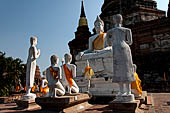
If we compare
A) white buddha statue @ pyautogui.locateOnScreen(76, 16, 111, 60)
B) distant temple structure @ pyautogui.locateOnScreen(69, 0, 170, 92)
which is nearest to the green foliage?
white buddha statue @ pyautogui.locateOnScreen(76, 16, 111, 60)

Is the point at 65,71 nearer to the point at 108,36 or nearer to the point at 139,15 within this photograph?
the point at 108,36

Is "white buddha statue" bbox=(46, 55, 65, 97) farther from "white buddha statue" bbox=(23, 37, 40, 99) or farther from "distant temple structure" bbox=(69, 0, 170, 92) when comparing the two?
"distant temple structure" bbox=(69, 0, 170, 92)

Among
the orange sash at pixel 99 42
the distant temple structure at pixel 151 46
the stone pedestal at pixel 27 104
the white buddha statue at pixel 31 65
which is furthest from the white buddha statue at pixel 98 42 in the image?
the distant temple structure at pixel 151 46

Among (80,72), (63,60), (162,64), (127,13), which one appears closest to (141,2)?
(127,13)

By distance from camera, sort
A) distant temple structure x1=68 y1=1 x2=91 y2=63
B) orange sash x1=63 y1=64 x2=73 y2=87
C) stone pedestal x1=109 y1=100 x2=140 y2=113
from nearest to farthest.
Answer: stone pedestal x1=109 y1=100 x2=140 y2=113 < orange sash x1=63 y1=64 x2=73 y2=87 < distant temple structure x1=68 y1=1 x2=91 y2=63

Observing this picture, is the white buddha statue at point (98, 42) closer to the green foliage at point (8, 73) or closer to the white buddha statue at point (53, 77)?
the white buddha statue at point (53, 77)

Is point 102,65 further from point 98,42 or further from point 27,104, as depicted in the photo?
point 27,104

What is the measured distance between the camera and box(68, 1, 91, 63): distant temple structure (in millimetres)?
25547

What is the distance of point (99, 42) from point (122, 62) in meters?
5.59

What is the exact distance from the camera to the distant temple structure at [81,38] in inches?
1006

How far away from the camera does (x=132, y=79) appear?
4578 millimetres

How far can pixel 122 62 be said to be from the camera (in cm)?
466

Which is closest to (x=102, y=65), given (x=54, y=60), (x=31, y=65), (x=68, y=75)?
(x=68, y=75)

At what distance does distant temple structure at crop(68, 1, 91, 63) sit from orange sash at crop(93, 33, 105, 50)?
47.5 ft
